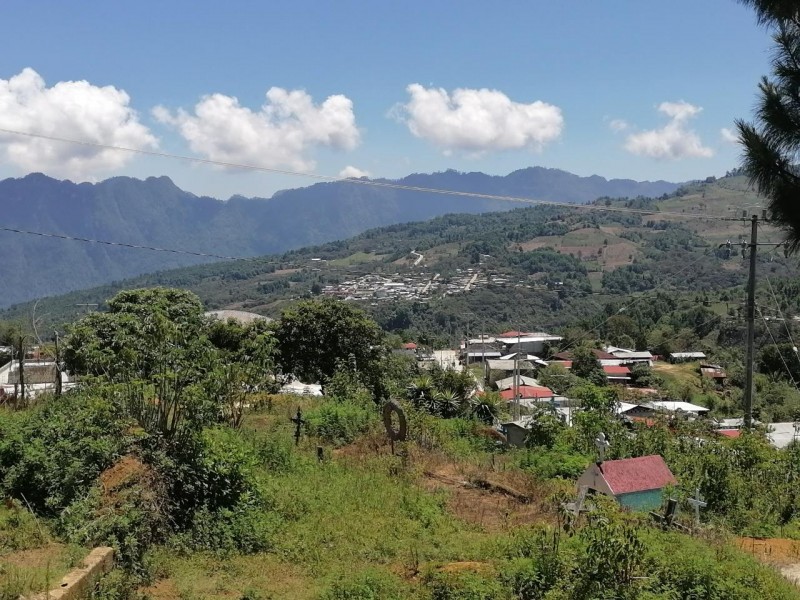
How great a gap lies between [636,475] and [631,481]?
0.19m

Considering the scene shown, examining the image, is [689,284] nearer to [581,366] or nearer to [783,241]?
[581,366]

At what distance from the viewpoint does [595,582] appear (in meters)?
5.25

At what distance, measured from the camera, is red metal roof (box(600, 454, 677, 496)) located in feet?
28.4

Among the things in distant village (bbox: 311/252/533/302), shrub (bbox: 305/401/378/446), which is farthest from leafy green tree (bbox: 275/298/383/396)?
distant village (bbox: 311/252/533/302)

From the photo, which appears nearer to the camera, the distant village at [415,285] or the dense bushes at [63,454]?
the dense bushes at [63,454]

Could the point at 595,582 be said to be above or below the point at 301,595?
above

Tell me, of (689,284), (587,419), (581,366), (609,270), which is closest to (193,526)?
(587,419)

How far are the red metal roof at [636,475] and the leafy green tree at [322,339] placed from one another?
14888 millimetres

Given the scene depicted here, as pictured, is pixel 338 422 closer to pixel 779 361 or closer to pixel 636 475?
pixel 636 475

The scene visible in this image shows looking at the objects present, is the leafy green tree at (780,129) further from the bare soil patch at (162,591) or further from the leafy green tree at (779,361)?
the leafy green tree at (779,361)

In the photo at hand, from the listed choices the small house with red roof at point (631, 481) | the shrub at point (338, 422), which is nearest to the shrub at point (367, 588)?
the small house with red roof at point (631, 481)

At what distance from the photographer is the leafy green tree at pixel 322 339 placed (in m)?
23.7

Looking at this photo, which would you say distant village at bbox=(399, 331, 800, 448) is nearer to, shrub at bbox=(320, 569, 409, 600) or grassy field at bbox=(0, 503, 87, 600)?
shrub at bbox=(320, 569, 409, 600)

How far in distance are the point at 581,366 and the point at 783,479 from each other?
38336mm
